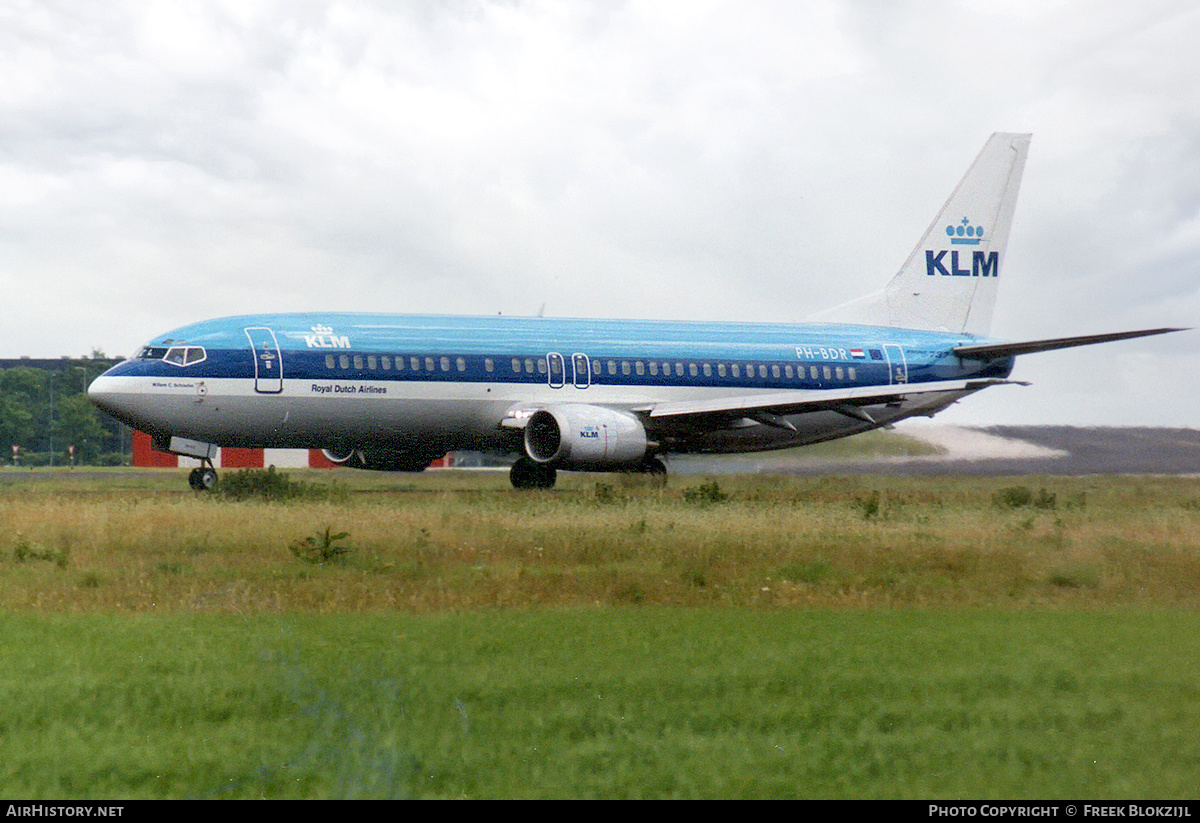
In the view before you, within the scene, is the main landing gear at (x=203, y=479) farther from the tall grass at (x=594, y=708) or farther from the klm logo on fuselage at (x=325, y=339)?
the tall grass at (x=594, y=708)

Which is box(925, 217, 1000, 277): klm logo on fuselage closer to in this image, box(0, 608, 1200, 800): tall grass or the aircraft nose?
the aircraft nose

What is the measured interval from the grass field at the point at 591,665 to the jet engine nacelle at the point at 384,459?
1391cm

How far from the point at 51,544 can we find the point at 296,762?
486 inches

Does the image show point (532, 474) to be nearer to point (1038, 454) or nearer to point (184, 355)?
point (184, 355)

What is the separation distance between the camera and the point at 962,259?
3944 centimetres

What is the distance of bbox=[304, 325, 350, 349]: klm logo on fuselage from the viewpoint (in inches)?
1172

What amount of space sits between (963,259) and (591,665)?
32.9 meters

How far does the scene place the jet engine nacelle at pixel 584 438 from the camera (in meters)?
29.8

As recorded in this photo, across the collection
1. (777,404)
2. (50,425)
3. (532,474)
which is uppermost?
(777,404)

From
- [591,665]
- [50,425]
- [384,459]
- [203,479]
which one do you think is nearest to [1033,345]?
[384,459]

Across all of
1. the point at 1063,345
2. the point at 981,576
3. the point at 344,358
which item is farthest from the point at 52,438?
the point at 981,576

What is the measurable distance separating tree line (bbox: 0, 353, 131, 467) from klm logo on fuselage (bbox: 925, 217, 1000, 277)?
65.4 m

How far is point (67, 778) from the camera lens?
6402 millimetres

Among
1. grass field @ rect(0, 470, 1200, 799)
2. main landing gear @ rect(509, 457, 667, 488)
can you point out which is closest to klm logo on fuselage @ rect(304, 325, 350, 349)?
main landing gear @ rect(509, 457, 667, 488)
